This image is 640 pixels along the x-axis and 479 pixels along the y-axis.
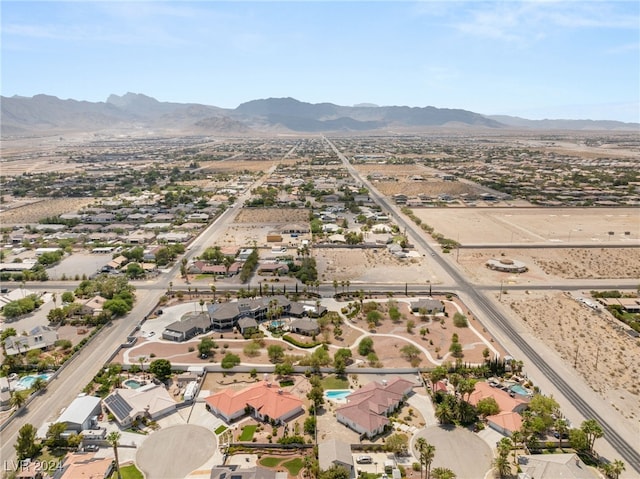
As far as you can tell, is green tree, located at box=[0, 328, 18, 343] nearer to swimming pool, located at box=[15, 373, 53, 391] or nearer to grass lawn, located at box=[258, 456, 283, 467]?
swimming pool, located at box=[15, 373, 53, 391]

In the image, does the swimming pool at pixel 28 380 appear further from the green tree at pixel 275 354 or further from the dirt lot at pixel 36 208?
the dirt lot at pixel 36 208

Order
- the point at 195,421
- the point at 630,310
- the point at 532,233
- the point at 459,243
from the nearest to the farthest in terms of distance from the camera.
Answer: the point at 195,421, the point at 630,310, the point at 459,243, the point at 532,233

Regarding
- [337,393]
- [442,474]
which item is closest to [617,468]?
[442,474]

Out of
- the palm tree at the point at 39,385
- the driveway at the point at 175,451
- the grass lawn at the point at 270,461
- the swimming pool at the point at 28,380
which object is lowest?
the driveway at the point at 175,451

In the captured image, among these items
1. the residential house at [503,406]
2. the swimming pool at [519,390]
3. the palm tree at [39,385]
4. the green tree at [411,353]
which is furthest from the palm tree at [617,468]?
the palm tree at [39,385]

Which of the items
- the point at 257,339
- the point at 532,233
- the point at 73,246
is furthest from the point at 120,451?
the point at 532,233

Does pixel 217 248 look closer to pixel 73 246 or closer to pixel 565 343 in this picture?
pixel 73 246

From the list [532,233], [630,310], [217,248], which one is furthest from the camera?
[532,233]
